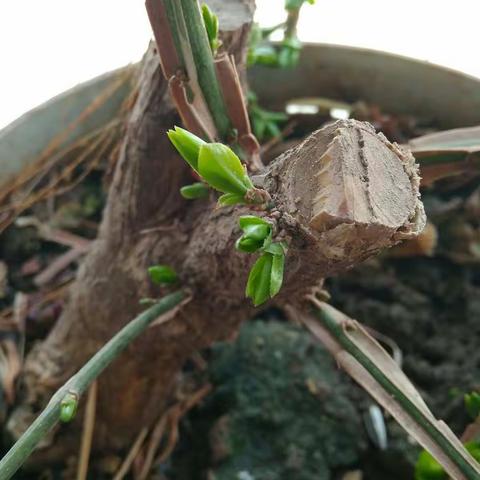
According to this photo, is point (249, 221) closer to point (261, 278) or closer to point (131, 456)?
point (261, 278)

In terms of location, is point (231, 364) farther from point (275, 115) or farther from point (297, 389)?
point (275, 115)

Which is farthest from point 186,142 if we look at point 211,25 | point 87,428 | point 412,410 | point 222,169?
point 87,428

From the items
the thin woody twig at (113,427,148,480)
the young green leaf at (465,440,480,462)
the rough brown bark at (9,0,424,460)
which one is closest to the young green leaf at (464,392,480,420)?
the young green leaf at (465,440,480,462)

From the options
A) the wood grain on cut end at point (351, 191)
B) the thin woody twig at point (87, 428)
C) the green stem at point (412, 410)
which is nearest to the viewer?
the wood grain on cut end at point (351, 191)

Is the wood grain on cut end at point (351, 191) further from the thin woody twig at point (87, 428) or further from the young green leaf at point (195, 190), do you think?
the thin woody twig at point (87, 428)

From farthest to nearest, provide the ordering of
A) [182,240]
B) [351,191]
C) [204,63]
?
[182,240], [204,63], [351,191]

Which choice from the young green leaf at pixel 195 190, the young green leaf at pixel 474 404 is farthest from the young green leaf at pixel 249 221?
the young green leaf at pixel 474 404
